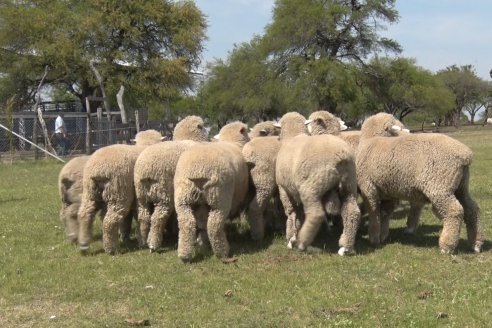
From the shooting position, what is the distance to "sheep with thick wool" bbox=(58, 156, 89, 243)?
9.49 m

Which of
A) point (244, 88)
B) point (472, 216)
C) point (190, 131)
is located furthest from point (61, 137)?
point (244, 88)

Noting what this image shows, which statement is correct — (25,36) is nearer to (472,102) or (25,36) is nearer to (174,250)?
(174,250)

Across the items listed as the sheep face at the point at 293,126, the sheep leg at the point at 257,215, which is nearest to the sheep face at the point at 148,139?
the sheep face at the point at 293,126

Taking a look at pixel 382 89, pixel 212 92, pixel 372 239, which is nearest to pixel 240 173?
pixel 372 239

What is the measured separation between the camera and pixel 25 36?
4100 centimetres

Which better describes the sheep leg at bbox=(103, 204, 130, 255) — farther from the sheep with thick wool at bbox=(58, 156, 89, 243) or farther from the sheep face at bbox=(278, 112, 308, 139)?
the sheep face at bbox=(278, 112, 308, 139)

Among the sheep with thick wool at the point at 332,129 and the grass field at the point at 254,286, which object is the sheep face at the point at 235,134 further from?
the grass field at the point at 254,286

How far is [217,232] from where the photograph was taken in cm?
812

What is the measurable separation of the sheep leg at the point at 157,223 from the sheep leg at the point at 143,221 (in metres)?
0.22

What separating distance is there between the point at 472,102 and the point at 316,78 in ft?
196

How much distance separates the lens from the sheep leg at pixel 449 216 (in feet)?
25.5

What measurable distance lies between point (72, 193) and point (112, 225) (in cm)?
127

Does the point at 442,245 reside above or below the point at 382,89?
below

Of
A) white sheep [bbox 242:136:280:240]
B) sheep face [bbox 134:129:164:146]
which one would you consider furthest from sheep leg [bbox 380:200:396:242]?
sheep face [bbox 134:129:164:146]
